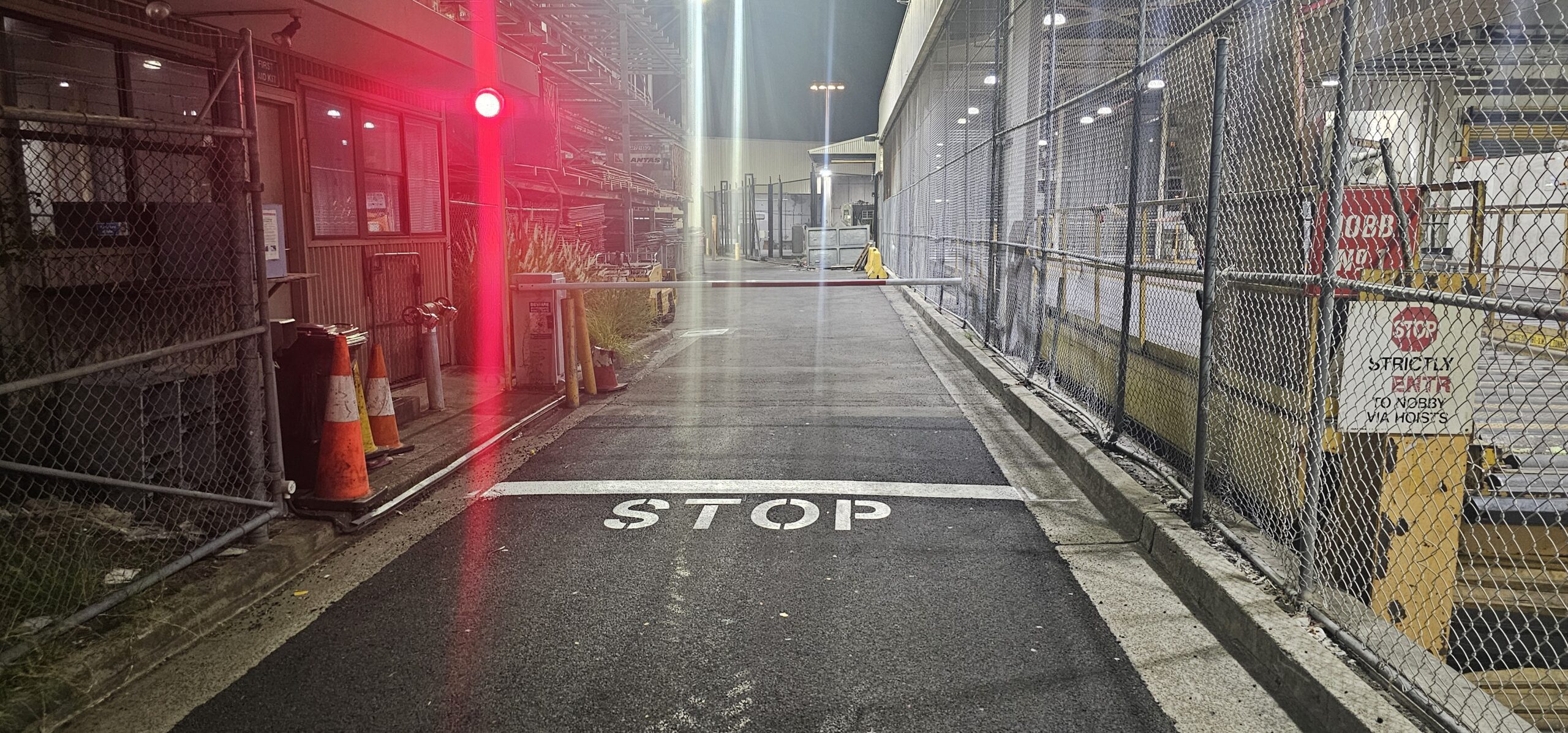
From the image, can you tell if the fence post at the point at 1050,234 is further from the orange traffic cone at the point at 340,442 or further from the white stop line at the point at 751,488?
the orange traffic cone at the point at 340,442

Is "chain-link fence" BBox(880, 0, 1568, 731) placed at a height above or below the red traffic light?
below

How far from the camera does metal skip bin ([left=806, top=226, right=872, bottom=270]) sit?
124 ft

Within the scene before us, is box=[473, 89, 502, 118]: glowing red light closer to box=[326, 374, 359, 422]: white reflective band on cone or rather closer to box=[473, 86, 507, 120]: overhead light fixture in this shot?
box=[473, 86, 507, 120]: overhead light fixture

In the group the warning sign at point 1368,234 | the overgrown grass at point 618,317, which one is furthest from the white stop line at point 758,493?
the overgrown grass at point 618,317

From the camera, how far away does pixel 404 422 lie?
26.5ft

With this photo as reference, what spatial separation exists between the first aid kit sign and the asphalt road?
1.38 metres

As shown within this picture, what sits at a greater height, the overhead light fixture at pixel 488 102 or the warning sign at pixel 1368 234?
the overhead light fixture at pixel 488 102

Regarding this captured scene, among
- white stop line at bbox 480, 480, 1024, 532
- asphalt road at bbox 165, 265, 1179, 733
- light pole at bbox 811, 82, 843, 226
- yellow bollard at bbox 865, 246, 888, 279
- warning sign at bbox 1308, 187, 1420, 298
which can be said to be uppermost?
light pole at bbox 811, 82, 843, 226

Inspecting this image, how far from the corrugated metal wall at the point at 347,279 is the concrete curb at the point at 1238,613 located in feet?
21.1

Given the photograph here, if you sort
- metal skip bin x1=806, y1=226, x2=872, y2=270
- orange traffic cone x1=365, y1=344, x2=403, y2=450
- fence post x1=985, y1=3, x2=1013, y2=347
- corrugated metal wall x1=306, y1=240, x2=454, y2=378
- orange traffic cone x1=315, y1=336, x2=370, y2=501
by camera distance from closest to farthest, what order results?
1. orange traffic cone x1=315, y1=336, x2=370, y2=501
2. orange traffic cone x1=365, y1=344, x2=403, y2=450
3. corrugated metal wall x1=306, y1=240, x2=454, y2=378
4. fence post x1=985, y1=3, x2=1013, y2=347
5. metal skip bin x1=806, y1=226, x2=872, y2=270

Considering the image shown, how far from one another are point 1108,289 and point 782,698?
9749mm

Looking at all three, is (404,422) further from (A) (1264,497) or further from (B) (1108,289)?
(B) (1108,289)

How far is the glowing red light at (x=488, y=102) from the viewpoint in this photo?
31.4 ft

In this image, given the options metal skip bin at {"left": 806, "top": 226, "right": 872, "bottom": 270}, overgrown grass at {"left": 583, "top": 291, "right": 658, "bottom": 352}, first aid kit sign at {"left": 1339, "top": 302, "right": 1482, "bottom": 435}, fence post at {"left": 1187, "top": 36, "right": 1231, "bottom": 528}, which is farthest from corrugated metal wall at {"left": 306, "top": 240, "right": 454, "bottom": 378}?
metal skip bin at {"left": 806, "top": 226, "right": 872, "bottom": 270}
